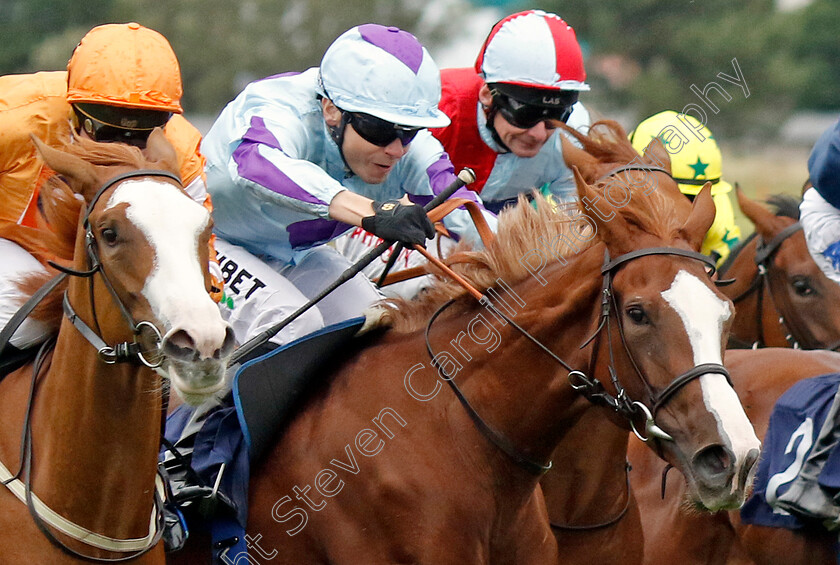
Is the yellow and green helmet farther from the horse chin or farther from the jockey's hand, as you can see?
the horse chin

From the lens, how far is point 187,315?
2.89 m

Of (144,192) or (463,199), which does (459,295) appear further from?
(144,192)

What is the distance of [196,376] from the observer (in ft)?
9.47

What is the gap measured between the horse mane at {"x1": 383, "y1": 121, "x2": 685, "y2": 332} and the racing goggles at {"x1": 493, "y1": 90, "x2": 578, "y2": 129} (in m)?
0.85

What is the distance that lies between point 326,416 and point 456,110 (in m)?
2.10

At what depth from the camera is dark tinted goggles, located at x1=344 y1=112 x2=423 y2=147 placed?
4.02 meters

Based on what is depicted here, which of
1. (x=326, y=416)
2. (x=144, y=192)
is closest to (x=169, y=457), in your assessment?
(x=326, y=416)

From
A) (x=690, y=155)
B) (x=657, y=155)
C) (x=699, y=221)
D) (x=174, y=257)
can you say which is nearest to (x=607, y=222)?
(x=699, y=221)

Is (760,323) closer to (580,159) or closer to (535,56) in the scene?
(535,56)

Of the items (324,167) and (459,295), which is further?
(324,167)

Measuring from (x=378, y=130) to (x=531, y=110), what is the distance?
1.15 meters

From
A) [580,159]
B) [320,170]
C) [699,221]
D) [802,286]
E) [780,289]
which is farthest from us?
[780,289]

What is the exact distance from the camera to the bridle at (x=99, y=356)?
3037mm

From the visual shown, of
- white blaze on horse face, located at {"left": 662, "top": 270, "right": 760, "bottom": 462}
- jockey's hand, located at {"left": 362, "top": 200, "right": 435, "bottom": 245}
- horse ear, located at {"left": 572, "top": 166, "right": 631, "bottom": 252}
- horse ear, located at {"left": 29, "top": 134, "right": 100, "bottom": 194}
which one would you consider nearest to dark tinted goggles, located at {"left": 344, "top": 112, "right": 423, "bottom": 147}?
jockey's hand, located at {"left": 362, "top": 200, "right": 435, "bottom": 245}
